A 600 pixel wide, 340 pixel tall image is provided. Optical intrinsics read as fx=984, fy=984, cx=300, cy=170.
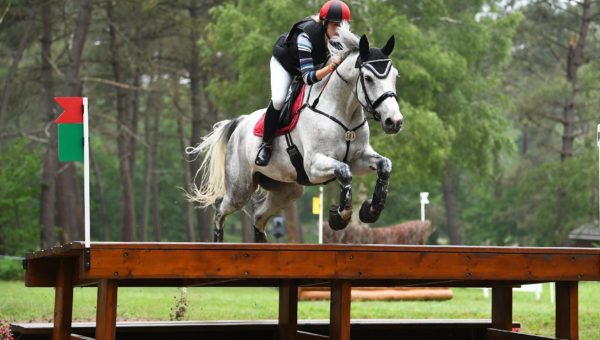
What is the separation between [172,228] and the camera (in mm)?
47625

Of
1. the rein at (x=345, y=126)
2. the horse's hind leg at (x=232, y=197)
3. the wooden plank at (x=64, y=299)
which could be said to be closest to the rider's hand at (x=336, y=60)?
the rein at (x=345, y=126)

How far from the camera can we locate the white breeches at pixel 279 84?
6.88 meters

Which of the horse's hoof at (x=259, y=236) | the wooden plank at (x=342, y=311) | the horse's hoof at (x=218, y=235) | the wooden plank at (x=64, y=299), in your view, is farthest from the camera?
the horse's hoof at (x=218, y=235)

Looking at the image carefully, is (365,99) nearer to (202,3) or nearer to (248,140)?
(248,140)

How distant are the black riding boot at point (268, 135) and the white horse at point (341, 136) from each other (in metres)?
0.06

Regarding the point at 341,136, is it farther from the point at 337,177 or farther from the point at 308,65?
the point at 308,65

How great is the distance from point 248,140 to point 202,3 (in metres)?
21.8

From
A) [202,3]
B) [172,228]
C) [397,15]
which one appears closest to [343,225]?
[397,15]

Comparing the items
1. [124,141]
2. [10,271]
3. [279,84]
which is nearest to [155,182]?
[124,141]

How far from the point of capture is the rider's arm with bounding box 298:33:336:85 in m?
6.42

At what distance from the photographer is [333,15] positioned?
6551mm

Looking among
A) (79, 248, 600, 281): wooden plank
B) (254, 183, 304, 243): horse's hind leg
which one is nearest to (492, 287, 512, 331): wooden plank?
(79, 248, 600, 281): wooden plank

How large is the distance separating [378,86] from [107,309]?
2134 mm

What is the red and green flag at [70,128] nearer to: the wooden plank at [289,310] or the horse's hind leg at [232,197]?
the wooden plank at [289,310]
